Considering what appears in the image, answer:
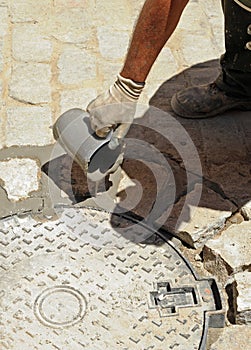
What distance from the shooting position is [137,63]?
328 centimetres

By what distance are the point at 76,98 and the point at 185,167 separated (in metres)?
0.89

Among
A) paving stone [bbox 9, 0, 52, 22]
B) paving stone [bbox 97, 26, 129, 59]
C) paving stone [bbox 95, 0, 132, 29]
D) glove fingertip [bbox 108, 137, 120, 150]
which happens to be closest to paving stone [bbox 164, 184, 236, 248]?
glove fingertip [bbox 108, 137, 120, 150]

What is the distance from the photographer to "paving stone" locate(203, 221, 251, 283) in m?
3.19

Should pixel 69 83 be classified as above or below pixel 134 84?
below

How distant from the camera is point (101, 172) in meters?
3.51

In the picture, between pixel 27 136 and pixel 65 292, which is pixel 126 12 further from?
pixel 65 292

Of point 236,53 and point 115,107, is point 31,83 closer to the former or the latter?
point 115,107

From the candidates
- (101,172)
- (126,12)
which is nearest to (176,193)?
(101,172)

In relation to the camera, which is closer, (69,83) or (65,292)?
(65,292)

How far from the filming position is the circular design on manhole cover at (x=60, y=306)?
294 cm

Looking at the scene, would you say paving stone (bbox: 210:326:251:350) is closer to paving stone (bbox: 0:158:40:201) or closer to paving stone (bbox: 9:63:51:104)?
paving stone (bbox: 0:158:40:201)

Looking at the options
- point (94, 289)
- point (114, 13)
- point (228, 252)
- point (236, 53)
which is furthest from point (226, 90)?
point (94, 289)

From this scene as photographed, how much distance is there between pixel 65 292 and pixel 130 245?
412mm

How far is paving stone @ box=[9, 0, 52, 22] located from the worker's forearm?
6.25ft
